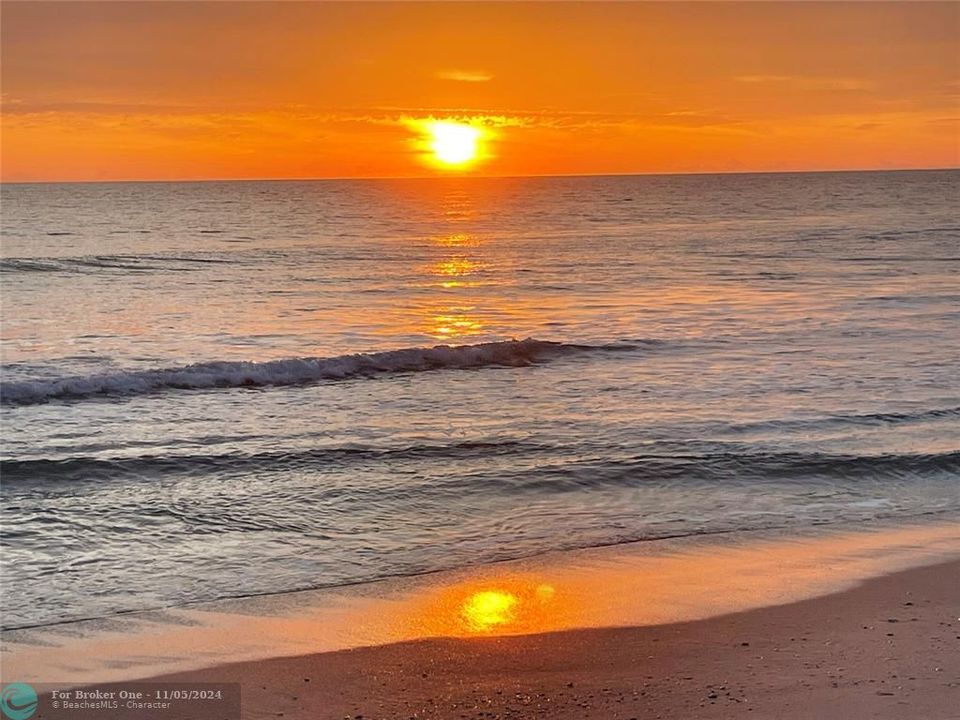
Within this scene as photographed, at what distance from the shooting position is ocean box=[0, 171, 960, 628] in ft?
29.3

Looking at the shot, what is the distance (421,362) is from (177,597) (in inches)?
482

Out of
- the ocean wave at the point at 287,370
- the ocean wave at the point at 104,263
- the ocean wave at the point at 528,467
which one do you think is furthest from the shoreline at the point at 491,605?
the ocean wave at the point at 104,263

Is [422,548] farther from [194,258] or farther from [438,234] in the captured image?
[438,234]

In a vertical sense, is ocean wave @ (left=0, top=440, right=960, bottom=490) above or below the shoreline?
below

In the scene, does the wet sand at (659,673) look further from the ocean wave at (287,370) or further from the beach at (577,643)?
the ocean wave at (287,370)

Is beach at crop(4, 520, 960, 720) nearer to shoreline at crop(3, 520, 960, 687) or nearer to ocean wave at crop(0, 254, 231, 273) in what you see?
shoreline at crop(3, 520, 960, 687)

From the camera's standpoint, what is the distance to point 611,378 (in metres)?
17.3

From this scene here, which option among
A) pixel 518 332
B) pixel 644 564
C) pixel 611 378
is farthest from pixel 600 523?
pixel 518 332

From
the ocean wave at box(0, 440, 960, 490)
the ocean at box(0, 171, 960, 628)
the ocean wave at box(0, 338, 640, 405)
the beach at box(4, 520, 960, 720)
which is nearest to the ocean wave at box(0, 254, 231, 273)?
the ocean at box(0, 171, 960, 628)

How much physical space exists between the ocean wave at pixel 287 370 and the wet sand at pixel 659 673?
11.6 metres

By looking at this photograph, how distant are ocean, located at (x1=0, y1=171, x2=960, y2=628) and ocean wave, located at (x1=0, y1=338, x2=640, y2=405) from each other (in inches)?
2.6

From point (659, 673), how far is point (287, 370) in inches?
521

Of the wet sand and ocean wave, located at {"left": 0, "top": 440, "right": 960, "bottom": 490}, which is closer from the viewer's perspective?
the wet sand

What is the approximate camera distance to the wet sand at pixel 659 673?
5355 millimetres
